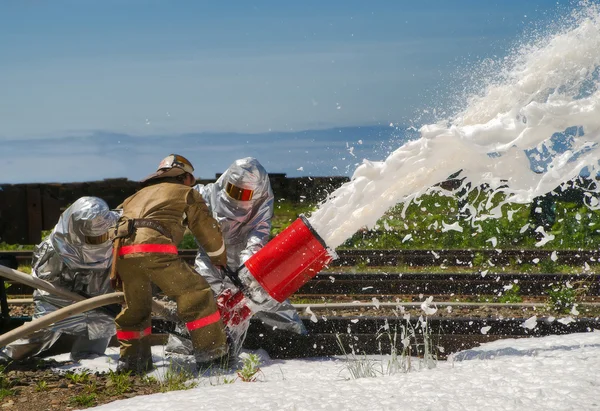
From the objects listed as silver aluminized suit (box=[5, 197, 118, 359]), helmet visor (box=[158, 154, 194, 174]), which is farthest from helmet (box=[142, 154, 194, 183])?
silver aluminized suit (box=[5, 197, 118, 359])

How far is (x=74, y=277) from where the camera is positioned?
7.42 meters

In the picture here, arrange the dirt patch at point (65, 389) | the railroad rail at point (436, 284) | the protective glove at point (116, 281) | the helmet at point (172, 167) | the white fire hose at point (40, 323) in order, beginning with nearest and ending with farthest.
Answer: the dirt patch at point (65, 389) < the white fire hose at point (40, 323) < the protective glove at point (116, 281) < the helmet at point (172, 167) < the railroad rail at point (436, 284)

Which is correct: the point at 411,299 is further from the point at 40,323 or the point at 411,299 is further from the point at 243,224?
the point at 40,323

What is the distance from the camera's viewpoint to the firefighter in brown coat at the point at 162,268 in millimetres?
6574

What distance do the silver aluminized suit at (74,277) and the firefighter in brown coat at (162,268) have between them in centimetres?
55

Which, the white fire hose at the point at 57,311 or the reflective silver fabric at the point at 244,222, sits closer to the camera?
the white fire hose at the point at 57,311

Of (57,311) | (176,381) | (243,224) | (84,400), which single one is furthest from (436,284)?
(84,400)

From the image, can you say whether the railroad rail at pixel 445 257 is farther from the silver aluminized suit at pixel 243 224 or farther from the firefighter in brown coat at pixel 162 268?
the firefighter in brown coat at pixel 162 268

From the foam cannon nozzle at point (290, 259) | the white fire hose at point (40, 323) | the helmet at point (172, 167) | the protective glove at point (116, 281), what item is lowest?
the white fire hose at point (40, 323)

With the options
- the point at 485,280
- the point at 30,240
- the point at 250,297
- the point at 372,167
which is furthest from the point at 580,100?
the point at 30,240

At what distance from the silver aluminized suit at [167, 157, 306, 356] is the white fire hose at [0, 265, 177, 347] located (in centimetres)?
65

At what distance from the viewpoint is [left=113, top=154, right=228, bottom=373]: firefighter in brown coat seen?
21.6 feet

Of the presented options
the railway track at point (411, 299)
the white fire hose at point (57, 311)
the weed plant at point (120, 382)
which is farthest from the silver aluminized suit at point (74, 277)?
the weed plant at point (120, 382)

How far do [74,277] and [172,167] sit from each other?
1.34 m
